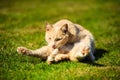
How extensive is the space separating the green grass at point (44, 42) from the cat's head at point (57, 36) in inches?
19.2

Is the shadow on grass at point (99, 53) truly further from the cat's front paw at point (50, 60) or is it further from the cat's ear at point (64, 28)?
the cat's front paw at point (50, 60)

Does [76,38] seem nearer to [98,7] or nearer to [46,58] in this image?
[46,58]

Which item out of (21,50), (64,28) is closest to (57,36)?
(64,28)

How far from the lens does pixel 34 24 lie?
1541 cm

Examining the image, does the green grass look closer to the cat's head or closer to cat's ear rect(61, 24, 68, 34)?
the cat's head

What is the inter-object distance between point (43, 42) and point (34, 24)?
4.83m

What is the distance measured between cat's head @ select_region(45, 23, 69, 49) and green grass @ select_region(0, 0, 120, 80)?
489mm

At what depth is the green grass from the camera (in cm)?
740

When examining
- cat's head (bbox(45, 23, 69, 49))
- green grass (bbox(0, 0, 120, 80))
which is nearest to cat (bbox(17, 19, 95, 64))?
cat's head (bbox(45, 23, 69, 49))

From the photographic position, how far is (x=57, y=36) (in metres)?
8.27

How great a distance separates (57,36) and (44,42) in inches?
94.6

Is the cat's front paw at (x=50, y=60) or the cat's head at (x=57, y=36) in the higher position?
the cat's head at (x=57, y=36)

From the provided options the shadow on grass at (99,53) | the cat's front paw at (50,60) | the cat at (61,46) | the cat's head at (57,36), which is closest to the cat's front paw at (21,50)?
the cat at (61,46)

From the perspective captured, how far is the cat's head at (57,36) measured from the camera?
8211 millimetres
